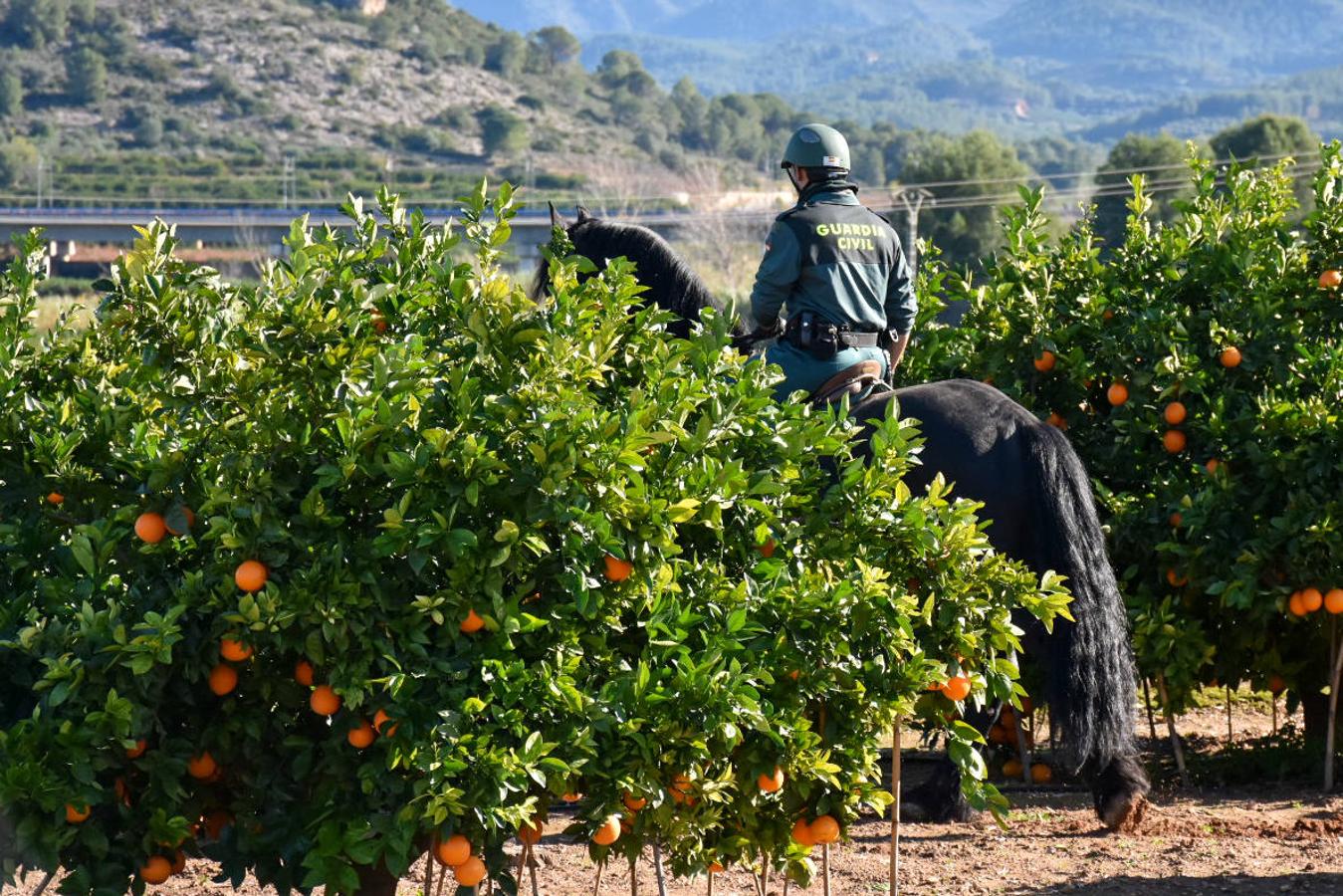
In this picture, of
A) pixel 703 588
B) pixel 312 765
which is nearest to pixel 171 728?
pixel 312 765

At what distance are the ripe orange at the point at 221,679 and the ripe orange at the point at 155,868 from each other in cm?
47

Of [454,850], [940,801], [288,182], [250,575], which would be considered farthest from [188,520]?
[288,182]

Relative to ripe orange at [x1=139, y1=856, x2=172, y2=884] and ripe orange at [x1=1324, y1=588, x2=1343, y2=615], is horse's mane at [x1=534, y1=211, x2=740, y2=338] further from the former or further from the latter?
ripe orange at [x1=139, y1=856, x2=172, y2=884]

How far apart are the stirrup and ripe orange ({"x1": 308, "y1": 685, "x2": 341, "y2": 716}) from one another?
3.01 metres

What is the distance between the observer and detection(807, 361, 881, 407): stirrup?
20.5ft

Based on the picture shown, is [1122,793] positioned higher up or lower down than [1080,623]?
lower down

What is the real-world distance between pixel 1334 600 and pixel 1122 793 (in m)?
1.21

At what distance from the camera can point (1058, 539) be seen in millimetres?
5934

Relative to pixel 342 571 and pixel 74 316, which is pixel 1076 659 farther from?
pixel 74 316

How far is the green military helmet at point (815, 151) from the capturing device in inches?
261

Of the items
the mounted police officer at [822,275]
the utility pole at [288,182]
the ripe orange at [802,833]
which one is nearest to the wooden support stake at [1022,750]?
the mounted police officer at [822,275]

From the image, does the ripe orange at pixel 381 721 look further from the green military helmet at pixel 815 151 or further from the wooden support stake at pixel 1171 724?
the wooden support stake at pixel 1171 724

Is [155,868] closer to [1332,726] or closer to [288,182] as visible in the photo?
[1332,726]

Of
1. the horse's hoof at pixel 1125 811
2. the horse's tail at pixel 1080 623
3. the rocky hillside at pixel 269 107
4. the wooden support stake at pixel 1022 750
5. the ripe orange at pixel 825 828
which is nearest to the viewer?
the ripe orange at pixel 825 828
